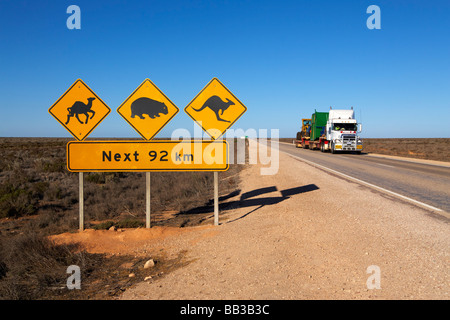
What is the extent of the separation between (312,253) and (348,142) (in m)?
28.3

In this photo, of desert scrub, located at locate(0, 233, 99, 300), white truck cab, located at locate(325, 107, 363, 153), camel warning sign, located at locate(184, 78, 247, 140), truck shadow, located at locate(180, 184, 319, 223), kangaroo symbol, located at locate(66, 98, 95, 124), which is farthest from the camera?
white truck cab, located at locate(325, 107, 363, 153)

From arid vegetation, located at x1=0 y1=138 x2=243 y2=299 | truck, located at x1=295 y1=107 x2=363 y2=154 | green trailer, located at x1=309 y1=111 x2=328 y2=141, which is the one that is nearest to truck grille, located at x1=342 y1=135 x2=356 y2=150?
truck, located at x1=295 y1=107 x2=363 y2=154

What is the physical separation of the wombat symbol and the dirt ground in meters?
2.60

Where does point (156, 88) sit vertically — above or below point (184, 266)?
above

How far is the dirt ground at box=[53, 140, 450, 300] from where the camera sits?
149 inches

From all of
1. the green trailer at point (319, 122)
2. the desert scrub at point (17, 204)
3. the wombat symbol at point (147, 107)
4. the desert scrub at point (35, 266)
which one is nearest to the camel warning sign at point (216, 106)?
the wombat symbol at point (147, 107)

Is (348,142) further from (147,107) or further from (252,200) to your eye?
(147,107)

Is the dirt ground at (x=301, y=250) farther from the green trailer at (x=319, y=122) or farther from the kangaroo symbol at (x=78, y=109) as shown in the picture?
the green trailer at (x=319, y=122)

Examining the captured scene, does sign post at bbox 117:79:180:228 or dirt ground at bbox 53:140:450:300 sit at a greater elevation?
sign post at bbox 117:79:180:228

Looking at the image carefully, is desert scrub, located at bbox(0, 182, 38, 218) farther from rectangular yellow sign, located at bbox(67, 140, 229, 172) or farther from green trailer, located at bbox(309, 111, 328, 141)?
green trailer, located at bbox(309, 111, 328, 141)

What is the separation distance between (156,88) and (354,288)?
18.8 feet

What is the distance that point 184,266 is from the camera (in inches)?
193

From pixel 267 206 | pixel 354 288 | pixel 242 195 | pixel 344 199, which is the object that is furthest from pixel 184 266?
pixel 242 195

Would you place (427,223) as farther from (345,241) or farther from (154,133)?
(154,133)
